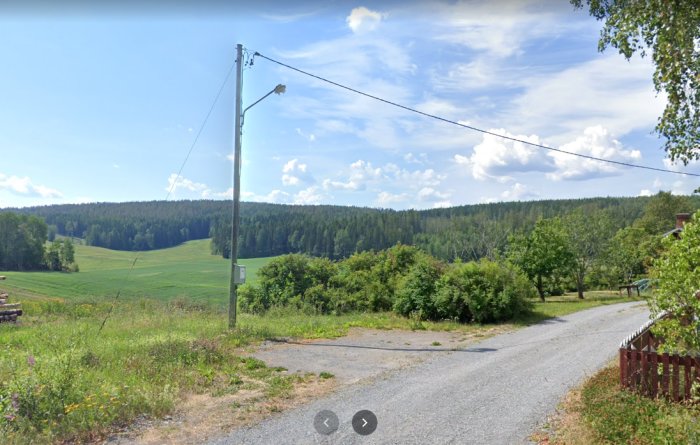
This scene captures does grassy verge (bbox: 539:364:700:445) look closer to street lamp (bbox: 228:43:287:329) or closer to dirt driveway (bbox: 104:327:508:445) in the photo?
dirt driveway (bbox: 104:327:508:445)

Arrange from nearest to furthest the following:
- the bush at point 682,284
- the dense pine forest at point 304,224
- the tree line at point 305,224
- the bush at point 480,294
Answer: the bush at point 682,284
the bush at point 480,294
the tree line at point 305,224
the dense pine forest at point 304,224

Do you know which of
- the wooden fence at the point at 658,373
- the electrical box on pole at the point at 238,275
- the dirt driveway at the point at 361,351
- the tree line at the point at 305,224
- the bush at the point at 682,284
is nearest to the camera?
the bush at the point at 682,284

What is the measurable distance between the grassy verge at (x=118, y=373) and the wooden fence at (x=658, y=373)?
5464 millimetres

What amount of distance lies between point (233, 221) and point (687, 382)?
11.1m

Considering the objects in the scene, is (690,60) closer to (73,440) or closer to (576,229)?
(73,440)

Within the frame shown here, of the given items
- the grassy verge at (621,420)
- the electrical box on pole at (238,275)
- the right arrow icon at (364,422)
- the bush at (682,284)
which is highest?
the bush at (682,284)

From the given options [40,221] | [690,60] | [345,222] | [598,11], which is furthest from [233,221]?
[345,222]

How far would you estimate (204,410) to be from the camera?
705cm

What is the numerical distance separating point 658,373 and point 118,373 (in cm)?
898

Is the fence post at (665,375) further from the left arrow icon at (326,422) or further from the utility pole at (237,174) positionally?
the utility pole at (237,174)

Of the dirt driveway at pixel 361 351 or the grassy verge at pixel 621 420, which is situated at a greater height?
the grassy verge at pixel 621 420

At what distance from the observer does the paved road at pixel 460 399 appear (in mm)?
5977

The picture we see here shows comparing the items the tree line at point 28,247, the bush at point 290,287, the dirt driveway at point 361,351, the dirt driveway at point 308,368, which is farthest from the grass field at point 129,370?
the tree line at point 28,247

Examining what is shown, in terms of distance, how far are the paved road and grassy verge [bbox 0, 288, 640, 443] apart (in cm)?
133
